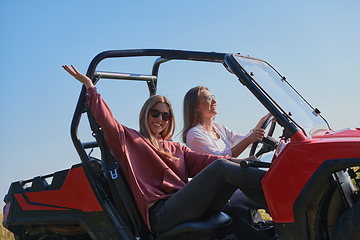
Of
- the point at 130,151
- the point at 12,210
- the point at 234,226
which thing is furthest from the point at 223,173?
the point at 12,210

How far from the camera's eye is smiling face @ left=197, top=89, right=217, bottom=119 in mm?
4152

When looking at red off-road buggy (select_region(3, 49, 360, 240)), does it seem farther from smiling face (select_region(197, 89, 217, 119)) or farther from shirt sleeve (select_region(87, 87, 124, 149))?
smiling face (select_region(197, 89, 217, 119))

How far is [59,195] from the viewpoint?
3354 millimetres

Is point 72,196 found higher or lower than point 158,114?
lower

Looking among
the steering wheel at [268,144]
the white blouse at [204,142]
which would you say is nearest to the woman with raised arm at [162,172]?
the white blouse at [204,142]

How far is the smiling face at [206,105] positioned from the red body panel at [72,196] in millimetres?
1428

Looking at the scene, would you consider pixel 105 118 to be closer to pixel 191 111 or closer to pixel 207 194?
pixel 207 194

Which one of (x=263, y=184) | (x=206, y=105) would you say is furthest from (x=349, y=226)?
(x=206, y=105)

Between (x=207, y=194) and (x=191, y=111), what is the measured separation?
4.72ft

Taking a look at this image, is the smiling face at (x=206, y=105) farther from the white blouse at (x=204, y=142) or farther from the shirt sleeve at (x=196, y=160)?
the shirt sleeve at (x=196, y=160)

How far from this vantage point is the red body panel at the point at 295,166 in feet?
7.66

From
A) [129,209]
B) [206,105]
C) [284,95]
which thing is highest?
[206,105]

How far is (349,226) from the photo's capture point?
2.26m

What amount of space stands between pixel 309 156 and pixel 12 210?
2.70m
